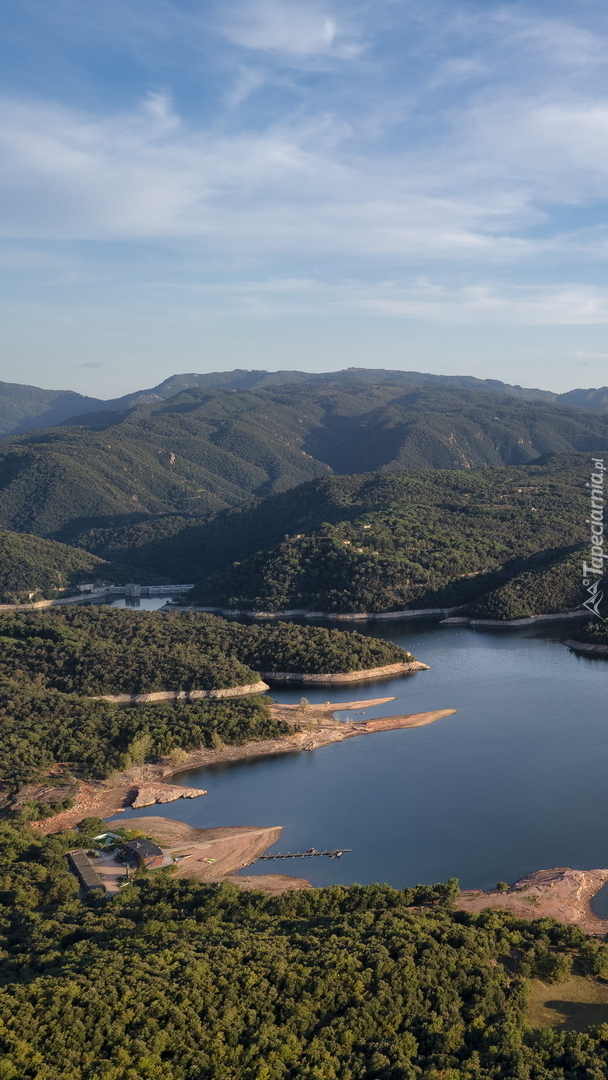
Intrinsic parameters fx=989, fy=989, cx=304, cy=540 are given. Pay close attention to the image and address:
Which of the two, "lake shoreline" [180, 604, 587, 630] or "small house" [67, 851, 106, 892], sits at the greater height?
"lake shoreline" [180, 604, 587, 630]

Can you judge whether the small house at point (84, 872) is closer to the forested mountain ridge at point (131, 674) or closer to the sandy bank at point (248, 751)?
the sandy bank at point (248, 751)

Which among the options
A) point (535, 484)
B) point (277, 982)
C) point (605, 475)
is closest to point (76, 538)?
point (535, 484)

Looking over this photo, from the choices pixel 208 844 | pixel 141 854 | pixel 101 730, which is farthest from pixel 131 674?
pixel 141 854

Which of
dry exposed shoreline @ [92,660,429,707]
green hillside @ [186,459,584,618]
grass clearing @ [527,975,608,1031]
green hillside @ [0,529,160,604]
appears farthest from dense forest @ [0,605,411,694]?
grass clearing @ [527,975,608,1031]

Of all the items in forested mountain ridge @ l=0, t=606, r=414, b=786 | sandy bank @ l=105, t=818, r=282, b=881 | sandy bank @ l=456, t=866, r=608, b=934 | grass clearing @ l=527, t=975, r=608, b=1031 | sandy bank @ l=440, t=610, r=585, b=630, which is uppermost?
sandy bank @ l=440, t=610, r=585, b=630

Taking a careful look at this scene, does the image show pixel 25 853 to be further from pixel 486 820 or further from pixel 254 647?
pixel 254 647

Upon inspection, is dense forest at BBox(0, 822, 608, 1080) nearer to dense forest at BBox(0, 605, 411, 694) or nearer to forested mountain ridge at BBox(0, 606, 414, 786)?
forested mountain ridge at BBox(0, 606, 414, 786)

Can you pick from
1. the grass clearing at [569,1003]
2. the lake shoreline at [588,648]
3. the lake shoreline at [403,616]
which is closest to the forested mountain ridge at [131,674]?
the lake shoreline at [403,616]
